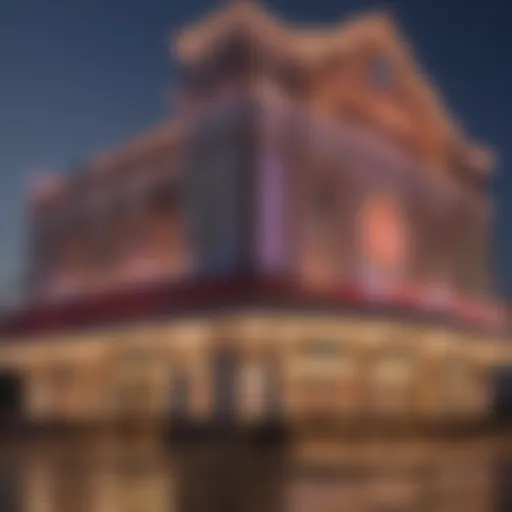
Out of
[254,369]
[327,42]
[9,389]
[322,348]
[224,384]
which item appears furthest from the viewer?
[9,389]

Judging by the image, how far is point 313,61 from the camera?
2272 cm

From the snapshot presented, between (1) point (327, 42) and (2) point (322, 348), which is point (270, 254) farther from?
(1) point (327, 42)

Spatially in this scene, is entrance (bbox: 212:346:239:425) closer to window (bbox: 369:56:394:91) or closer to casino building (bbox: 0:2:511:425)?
casino building (bbox: 0:2:511:425)

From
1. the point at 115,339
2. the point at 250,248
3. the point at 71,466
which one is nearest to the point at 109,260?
the point at 115,339

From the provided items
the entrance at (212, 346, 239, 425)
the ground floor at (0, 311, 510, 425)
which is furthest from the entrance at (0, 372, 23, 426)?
the entrance at (212, 346, 239, 425)

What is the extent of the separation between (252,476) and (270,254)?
9.25m

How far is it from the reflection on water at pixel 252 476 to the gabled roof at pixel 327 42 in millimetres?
11301

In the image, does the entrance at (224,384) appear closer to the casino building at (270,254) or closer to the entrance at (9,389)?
the casino building at (270,254)

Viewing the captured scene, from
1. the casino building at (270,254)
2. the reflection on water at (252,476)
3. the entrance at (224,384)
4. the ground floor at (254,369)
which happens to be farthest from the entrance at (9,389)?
the reflection on water at (252,476)

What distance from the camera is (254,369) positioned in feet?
64.4

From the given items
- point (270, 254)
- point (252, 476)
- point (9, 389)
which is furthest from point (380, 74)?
point (9, 389)

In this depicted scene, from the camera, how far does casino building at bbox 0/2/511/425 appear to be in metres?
19.9

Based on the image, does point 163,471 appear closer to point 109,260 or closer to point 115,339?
point 115,339

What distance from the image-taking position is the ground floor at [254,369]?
19.6 meters
